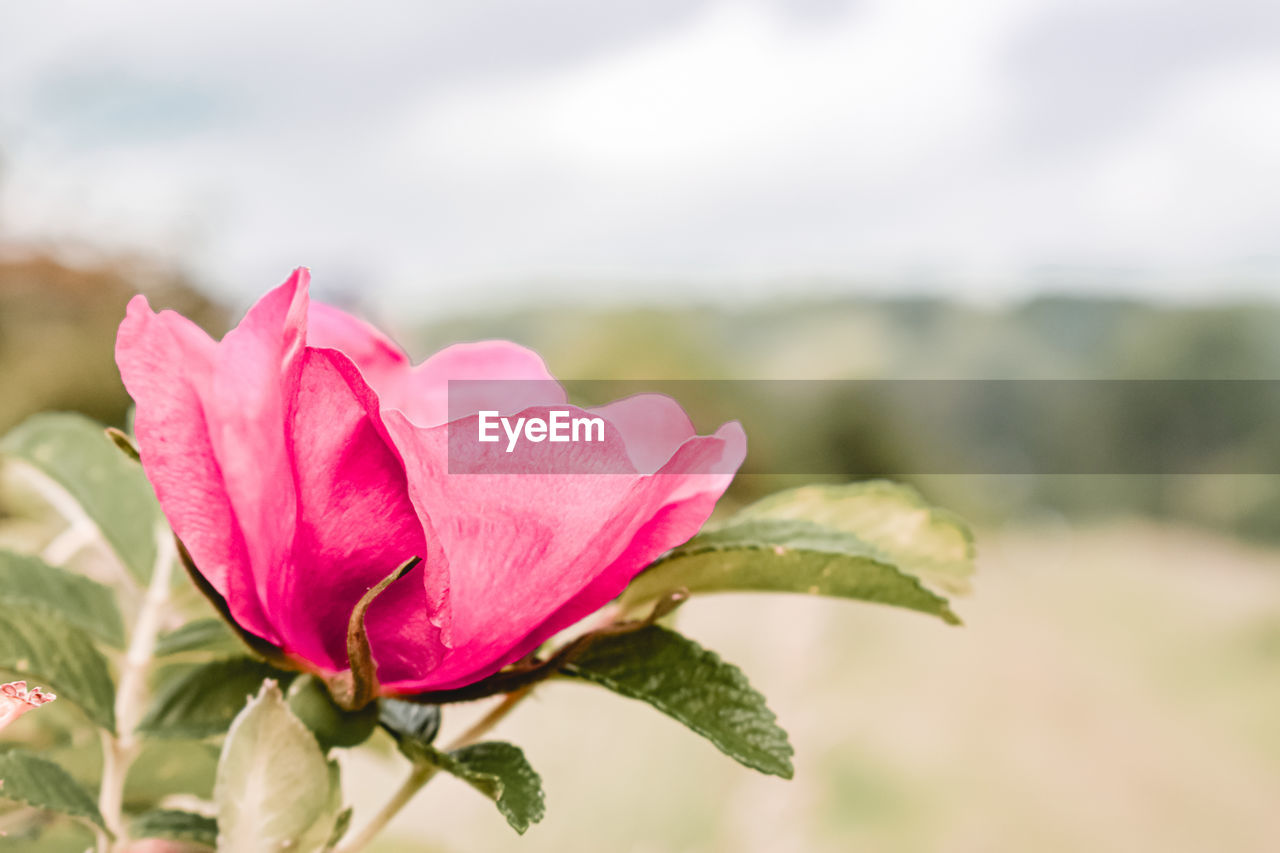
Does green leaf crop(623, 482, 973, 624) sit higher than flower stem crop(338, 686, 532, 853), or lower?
higher

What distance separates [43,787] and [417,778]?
0.05 m

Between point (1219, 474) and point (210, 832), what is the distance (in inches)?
137

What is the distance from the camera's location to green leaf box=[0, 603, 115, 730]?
15 centimetres

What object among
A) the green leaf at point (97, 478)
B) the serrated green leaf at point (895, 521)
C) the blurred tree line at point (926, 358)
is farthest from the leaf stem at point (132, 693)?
the blurred tree line at point (926, 358)

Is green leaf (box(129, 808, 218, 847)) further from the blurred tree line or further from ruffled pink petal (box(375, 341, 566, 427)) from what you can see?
the blurred tree line

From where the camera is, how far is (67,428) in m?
0.22

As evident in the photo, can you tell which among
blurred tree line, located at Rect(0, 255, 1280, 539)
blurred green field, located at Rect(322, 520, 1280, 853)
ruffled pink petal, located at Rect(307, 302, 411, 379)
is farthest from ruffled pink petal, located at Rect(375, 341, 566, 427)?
blurred tree line, located at Rect(0, 255, 1280, 539)

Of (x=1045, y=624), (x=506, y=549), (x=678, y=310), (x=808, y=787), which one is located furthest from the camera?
(x=678, y=310)

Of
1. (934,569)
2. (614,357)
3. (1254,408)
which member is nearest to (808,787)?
(934,569)

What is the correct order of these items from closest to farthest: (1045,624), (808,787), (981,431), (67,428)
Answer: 1. (67,428)
2. (808,787)
3. (1045,624)
4. (981,431)

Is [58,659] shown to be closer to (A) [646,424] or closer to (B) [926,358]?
(A) [646,424]

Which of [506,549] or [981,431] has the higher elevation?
[981,431]

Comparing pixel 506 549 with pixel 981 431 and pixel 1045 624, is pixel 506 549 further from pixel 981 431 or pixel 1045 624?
pixel 981 431

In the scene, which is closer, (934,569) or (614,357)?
(934,569)
